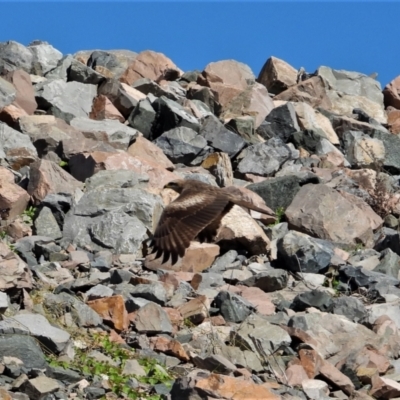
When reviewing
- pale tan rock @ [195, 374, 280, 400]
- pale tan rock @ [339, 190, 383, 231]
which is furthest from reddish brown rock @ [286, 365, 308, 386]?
pale tan rock @ [339, 190, 383, 231]

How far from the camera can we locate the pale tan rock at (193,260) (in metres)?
11.2

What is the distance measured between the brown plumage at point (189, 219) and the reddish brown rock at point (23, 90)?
18.0ft

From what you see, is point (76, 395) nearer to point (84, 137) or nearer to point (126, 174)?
point (126, 174)

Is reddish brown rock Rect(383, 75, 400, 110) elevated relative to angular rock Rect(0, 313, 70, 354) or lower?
elevated

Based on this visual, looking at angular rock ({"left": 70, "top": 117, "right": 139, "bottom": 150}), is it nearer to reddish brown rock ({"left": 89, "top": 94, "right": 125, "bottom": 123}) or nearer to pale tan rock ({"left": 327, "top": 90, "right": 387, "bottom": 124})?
reddish brown rock ({"left": 89, "top": 94, "right": 125, "bottom": 123})

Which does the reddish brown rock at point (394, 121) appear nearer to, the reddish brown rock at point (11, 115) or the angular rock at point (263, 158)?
the angular rock at point (263, 158)

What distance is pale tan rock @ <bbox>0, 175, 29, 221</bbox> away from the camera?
39.9ft

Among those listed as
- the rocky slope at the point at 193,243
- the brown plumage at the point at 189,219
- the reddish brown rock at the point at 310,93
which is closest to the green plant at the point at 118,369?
the rocky slope at the point at 193,243

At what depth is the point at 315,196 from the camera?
13.4m

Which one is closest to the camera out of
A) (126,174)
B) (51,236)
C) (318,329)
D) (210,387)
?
(210,387)

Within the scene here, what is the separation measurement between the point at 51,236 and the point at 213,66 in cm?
836

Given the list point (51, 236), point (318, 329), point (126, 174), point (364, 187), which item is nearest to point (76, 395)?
point (318, 329)

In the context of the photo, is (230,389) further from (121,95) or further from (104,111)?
(121,95)

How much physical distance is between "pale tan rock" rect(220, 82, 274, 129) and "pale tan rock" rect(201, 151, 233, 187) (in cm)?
246
